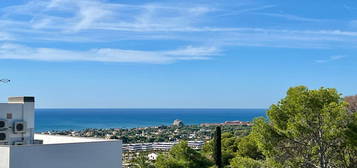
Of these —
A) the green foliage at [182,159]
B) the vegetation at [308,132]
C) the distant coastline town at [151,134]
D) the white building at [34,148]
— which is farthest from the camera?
the distant coastline town at [151,134]

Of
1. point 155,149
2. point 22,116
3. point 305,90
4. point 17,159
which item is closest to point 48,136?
point 22,116

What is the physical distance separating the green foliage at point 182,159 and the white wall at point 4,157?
8.56 meters

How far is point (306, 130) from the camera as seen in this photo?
11992 millimetres

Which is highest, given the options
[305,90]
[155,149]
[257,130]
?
[305,90]

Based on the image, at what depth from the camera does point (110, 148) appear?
12969 mm

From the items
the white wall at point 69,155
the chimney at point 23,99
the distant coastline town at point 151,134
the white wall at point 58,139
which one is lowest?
the distant coastline town at point 151,134

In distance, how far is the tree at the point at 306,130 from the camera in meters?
11.6

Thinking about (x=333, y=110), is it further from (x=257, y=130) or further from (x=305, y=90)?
(x=257, y=130)

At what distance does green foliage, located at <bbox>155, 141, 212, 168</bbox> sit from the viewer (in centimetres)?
1841

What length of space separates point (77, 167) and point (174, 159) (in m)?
7.00

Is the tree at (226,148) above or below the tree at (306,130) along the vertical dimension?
below

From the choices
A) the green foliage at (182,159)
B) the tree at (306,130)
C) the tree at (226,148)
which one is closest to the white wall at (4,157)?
the tree at (306,130)

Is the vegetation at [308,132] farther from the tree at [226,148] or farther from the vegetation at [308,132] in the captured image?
the tree at [226,148]

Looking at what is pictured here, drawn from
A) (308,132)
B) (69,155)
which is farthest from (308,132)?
(69,155)
